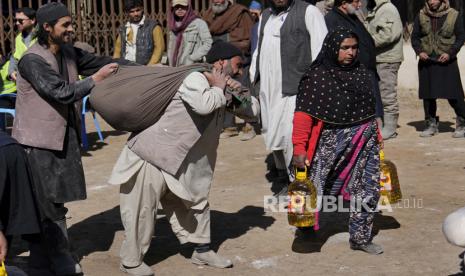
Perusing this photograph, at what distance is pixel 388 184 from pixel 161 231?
173 cm

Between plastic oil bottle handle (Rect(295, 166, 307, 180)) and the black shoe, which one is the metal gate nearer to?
plastic oil bottle handle (Rect(295, 166, 307, 180))

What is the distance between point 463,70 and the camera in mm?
12773

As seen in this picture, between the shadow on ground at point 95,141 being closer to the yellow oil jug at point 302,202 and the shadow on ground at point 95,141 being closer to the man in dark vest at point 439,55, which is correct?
the man in dark vest at point 439,55

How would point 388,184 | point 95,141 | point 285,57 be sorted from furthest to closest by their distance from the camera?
point 95,141 → point 285,57 → point 388,184

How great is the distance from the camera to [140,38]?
984 centimetres

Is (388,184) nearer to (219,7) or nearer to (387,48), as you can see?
(387,48)

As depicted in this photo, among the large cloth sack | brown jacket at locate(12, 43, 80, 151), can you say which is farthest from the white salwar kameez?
brown jacket at locate(12, 43, 80, 151)

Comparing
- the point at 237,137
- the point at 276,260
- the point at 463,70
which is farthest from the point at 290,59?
the point at 463,70

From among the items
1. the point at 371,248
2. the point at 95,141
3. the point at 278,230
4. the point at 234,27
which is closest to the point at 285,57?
the point at 278,230

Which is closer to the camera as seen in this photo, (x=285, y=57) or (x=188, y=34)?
(x=285, y=57)

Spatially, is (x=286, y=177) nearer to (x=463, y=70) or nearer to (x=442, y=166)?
(x=442, y=166)

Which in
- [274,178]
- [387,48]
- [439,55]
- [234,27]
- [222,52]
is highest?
[222,52]

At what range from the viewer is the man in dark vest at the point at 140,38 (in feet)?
32.2

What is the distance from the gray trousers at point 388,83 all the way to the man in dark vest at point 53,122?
16.1 ft
